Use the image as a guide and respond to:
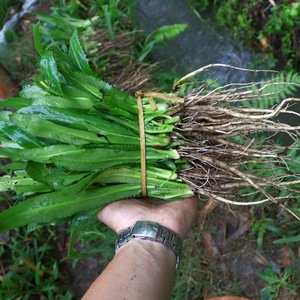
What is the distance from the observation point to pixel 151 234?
50.0 inches

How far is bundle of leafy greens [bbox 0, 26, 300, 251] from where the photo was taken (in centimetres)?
124

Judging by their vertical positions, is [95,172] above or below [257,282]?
above

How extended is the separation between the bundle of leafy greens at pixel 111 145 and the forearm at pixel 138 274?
0.22 metres

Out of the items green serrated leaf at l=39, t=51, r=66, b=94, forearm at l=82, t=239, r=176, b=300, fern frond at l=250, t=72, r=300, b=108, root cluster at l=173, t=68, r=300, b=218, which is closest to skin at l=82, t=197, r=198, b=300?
forearm at l=82, t=239, r=176, b=300

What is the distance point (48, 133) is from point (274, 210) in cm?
132

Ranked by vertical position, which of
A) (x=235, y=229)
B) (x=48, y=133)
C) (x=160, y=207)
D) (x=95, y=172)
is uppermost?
(x=48, y=133)

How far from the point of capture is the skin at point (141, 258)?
3.51 feet

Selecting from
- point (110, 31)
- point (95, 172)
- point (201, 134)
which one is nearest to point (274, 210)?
point (201, 134)

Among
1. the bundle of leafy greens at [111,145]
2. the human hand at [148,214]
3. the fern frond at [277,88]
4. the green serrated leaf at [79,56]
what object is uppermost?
the green serrated leaf at [79,56]

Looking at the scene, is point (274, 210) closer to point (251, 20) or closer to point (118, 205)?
point (118, 205)

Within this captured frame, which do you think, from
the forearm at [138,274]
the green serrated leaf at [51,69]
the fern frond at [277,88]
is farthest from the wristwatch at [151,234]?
the fern frond at [277,88]

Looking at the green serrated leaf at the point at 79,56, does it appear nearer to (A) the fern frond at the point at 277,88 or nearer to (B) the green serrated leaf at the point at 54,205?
(B) the green serrated leaf at the point at 54,205

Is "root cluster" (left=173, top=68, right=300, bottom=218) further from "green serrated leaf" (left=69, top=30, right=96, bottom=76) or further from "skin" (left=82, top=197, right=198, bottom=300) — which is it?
"green serrated leaf" (left=69, top=30, right=96, bottom=76)

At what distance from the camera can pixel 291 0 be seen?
2.22 meters
